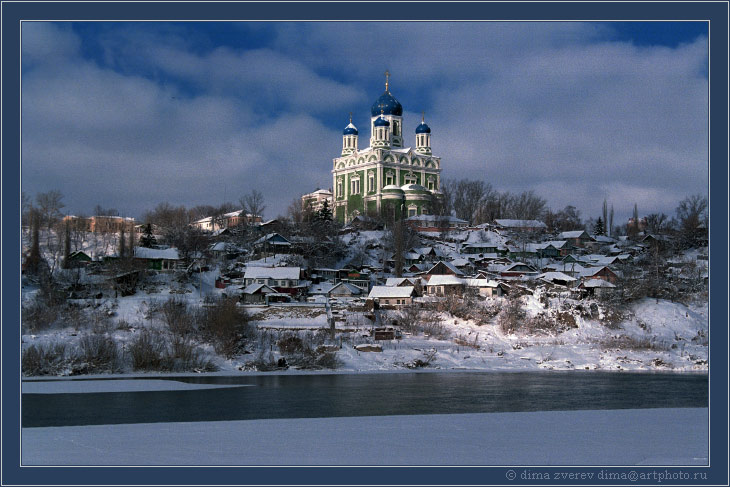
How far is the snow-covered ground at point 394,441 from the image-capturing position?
11104mm

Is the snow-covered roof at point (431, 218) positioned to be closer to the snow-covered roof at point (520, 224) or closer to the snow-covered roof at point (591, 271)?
the snow-covered roof at point (520, 224)

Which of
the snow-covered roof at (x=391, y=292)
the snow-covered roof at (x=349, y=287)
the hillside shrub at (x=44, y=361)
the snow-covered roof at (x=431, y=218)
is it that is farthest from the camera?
the snow-covered roof at (x=431, y=218)

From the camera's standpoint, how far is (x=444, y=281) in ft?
126

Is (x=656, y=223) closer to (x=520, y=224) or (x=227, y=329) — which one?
(x=520, y=224)

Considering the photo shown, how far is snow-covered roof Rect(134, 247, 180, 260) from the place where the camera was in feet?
127

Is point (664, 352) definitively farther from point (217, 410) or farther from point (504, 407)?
point (217, 410)

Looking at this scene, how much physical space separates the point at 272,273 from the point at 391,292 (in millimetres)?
6582

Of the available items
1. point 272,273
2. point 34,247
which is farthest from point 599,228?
point 34,247

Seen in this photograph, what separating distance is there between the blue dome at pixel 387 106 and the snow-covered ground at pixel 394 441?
51.1m

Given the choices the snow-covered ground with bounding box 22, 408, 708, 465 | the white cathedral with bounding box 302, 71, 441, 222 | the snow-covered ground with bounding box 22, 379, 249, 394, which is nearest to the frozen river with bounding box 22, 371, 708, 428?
the snow-covered ground with bounding box 22, 379, 249, 394

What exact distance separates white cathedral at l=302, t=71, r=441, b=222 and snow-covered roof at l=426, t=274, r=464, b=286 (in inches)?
710

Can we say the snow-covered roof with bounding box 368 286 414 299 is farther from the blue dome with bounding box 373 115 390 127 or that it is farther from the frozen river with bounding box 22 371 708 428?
the blue dome with bounding box 373 115 390 127

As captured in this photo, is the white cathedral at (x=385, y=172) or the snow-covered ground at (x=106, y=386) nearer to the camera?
the snow-covered ground at (x=106, y=386)

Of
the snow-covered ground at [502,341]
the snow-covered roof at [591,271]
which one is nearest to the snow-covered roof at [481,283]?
the snow-covered ground at [502,341]
